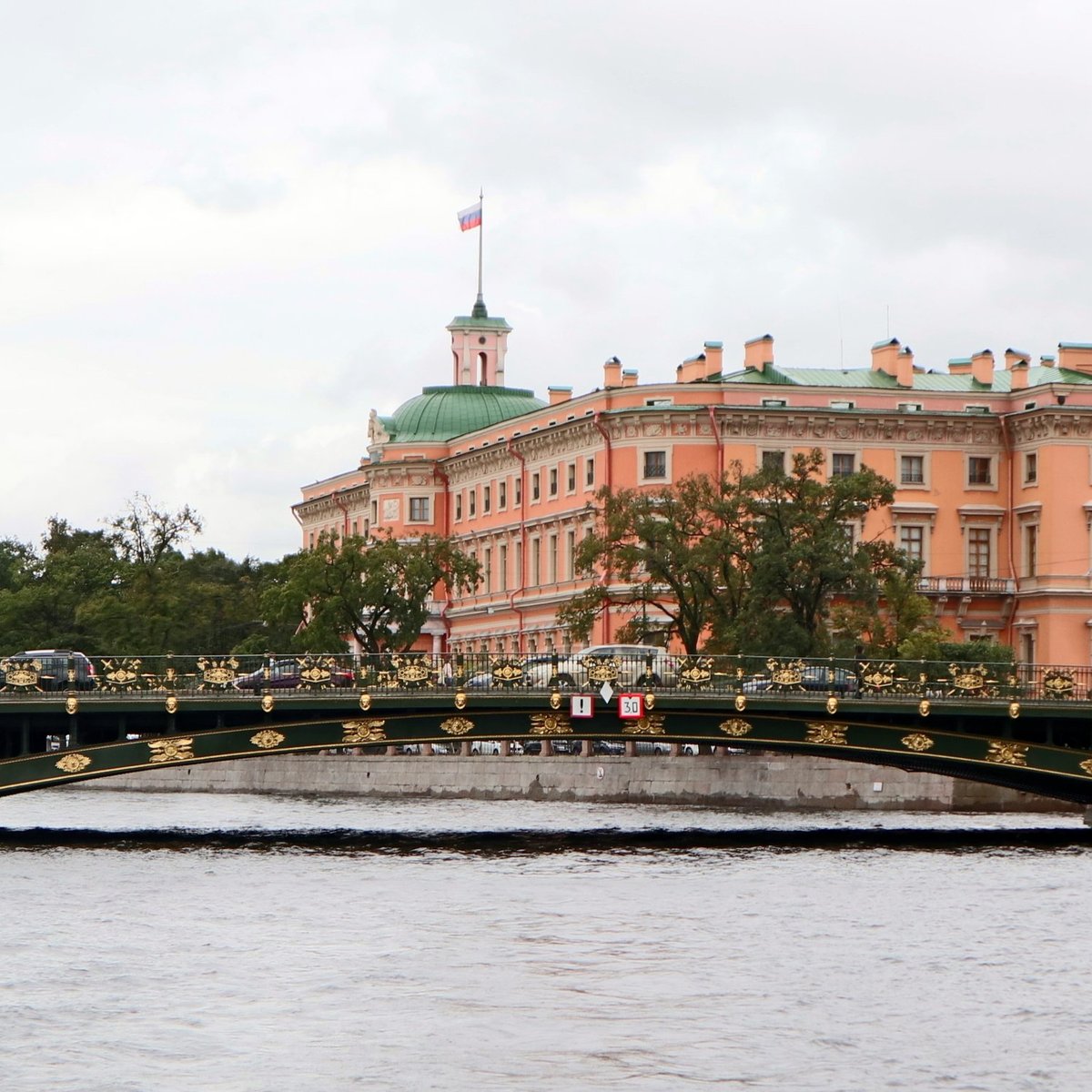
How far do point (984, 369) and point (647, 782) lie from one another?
964 inches

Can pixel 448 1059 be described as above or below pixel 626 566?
below

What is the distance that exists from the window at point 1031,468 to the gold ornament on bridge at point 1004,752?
31.2 metres

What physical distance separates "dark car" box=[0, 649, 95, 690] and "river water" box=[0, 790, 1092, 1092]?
3.06 m

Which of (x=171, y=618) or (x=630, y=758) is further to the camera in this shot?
(x=171, y=618)

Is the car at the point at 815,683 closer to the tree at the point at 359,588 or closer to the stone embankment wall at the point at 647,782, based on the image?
the stone embankment wall at the point at 647,782

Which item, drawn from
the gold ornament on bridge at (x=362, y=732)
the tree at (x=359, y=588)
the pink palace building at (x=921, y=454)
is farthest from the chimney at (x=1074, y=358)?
the gold ornament on bridge at (x=362, y=732)

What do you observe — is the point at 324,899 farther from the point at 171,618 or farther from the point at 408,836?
the point at 171,618

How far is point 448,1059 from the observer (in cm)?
2495

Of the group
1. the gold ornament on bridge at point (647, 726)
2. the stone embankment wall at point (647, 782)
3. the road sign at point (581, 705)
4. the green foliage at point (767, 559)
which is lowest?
the stone embankment wall at point (647, 782)

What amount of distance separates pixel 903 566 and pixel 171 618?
144ft

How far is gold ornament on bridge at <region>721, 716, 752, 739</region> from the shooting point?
50.1 meters

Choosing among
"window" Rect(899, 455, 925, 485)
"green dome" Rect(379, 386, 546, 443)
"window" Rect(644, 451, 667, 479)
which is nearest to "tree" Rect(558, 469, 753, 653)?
"window" Rect(644, 451, 667, 479)

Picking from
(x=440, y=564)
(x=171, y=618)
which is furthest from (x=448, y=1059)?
(x=171, y=618)

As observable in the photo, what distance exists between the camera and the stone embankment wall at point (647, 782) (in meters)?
62.1
